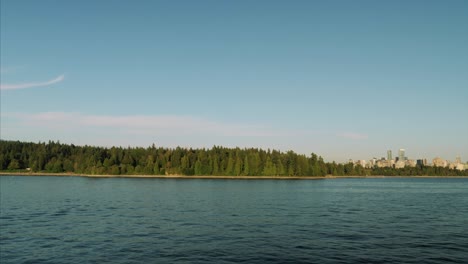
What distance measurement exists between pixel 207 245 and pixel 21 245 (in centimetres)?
1946

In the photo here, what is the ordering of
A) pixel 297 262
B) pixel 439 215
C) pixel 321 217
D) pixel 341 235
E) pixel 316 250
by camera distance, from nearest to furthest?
1. pixel 297 262
2. pixel 316 250
3. pixel 341 235
4. pixel 321 217
5. pixel 439 215

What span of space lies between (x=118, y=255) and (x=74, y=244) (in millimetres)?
7646

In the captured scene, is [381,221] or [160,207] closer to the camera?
[381,221]

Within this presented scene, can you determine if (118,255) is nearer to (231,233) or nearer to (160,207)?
(231,233)

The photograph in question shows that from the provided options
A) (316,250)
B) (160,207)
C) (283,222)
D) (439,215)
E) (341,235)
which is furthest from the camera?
(160,207)

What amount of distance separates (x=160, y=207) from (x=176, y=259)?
42.7 m

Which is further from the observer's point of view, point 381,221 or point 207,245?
point 381,221

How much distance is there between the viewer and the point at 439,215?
6762cm

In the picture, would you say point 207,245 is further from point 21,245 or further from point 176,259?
point 21,245

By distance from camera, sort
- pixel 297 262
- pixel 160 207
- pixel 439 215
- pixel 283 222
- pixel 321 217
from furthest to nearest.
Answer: pixel 160 207
pixel 439 215
pixel 321 217
pixel 283 222
pixel 297 262

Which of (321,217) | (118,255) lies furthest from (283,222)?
(118,255)

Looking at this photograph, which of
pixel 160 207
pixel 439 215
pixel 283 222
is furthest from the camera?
pixel 160 207

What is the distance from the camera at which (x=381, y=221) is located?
59625mm

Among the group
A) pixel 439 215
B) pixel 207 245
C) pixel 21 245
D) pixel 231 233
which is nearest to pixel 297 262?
pixel 207 245
